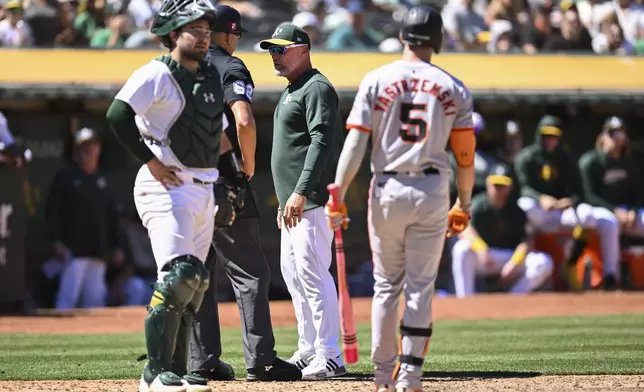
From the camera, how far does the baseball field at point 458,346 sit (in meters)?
6.86

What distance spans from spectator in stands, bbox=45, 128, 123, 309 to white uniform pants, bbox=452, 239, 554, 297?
390 cm

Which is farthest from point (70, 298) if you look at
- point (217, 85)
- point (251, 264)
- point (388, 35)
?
point (217, 85)

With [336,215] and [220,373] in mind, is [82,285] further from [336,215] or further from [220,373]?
[336,215]

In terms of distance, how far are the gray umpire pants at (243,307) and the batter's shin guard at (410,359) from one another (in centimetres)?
136

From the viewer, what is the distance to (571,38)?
653 inches

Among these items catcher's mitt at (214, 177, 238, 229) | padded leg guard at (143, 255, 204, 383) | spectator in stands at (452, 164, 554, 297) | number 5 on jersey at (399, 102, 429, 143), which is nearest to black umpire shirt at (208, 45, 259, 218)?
catcher's mitt at (214, 177, 238, 229)

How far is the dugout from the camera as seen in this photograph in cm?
1380

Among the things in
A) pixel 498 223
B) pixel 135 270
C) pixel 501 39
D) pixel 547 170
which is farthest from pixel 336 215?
pixel 501 39

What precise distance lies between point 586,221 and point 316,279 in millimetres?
8513

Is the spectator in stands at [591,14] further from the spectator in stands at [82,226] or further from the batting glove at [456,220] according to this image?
the batting glove at [456,220]

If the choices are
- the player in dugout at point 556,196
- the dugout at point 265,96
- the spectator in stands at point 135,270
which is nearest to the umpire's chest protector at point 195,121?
the dugout at point 265,96

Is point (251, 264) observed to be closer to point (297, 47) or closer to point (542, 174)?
point (297, 47)

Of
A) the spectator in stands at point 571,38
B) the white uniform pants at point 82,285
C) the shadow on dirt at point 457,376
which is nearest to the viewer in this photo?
the shadow on dirt at point 457,376

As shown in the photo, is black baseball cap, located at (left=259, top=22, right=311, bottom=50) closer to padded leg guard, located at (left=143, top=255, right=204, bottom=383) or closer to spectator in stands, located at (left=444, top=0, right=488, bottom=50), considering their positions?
padded leg guard, located at (left=143, top=255, right=204, bottom=383)
